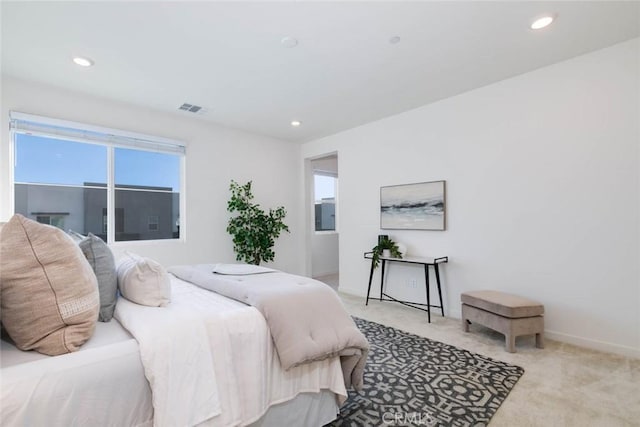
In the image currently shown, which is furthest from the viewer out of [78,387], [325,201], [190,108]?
[325,201]

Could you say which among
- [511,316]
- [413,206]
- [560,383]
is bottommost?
[560,383]

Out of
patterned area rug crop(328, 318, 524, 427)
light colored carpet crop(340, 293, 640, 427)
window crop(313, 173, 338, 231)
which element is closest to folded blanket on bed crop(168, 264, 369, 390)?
patterned area rug crop(328, 318, 524, 427)

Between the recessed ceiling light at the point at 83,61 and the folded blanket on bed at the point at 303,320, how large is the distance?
2.41 meters

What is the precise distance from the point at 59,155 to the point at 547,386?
199 inches

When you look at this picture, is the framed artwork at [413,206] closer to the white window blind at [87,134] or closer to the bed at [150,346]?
the bed at [150,346]

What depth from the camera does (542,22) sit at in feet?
7.24

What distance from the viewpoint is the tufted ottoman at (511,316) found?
2520 mm

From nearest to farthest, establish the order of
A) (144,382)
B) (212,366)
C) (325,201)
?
(144,382), (212,366), (325,201)

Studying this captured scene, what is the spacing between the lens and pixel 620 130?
249cm

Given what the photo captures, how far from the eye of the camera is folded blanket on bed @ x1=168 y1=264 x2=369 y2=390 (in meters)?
1.44

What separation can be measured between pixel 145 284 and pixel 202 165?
3.13 metres

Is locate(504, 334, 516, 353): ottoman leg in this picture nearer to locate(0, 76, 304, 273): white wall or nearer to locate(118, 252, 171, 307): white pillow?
locate(118, 252, 171, 307): white pillow

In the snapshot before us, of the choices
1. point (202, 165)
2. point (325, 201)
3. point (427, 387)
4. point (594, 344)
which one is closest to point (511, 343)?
point (594, 344)

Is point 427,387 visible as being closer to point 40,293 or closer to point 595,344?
point 595,344
